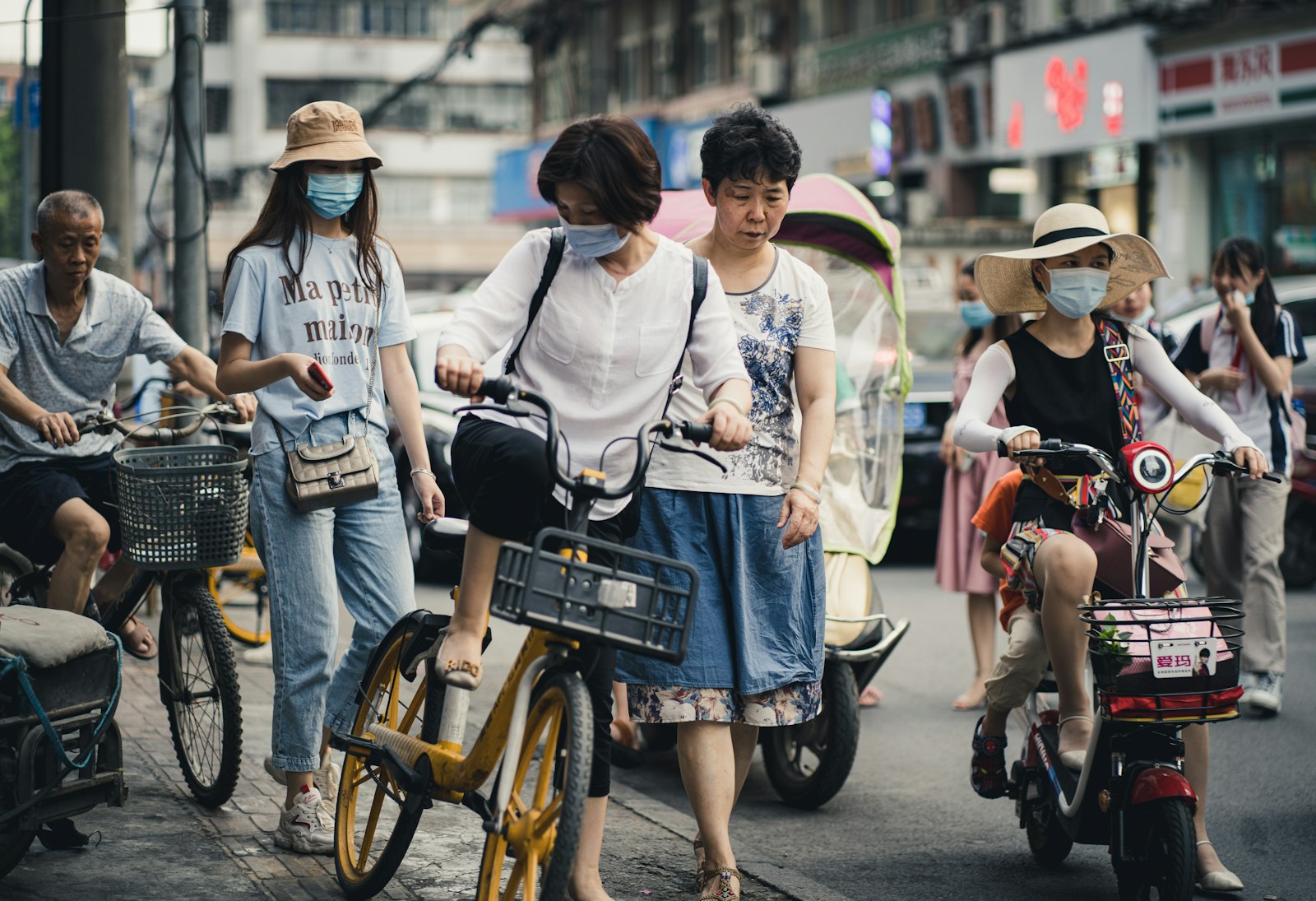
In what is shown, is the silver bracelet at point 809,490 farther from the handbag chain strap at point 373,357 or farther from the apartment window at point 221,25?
the apartment window at point 221,25

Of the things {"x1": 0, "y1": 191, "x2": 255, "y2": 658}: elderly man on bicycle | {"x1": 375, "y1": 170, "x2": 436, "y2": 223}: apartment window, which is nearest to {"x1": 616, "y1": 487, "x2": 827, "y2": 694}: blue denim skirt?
{"x1": 0, "y1": 191, "x2": 255, "y2": 658}: elderly man on bicycle

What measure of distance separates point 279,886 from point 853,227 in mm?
3222

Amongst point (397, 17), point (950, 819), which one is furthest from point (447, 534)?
point (397, 17)

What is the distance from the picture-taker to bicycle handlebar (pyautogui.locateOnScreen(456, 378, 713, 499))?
359 cm

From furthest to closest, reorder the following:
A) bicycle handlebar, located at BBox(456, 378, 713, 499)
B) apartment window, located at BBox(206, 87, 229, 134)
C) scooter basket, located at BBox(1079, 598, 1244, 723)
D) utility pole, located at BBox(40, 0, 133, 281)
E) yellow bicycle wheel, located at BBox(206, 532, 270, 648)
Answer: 1. apartment window, located at BBox(206, 87, 229, 134)
2. yellow bicycle wheel, located at BBox(206, 532, 270, 648)
3. utility pole, located at BBox(40, 0, 133, 281)
4. scooter basket, located at BBox(1079, 598, 1244, 723)
5. bicycle handlebar, located at BBox(456, 378, 713, 499)

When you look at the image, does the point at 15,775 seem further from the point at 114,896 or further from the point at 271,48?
the point at 271,48

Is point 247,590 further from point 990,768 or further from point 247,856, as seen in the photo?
point 990,768

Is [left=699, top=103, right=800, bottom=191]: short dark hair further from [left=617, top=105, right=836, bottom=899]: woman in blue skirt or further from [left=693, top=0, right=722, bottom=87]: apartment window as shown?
[left=693, top=0, right=722, bottom=87]: apartment window

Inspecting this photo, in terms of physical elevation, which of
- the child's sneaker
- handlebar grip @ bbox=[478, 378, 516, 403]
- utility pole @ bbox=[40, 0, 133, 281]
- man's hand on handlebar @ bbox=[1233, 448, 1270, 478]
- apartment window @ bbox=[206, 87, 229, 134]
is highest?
apartment window @ bbox=[206, 87, 229, 134]

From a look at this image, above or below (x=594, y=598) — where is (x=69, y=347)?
above

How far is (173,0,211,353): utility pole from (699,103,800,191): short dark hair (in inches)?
188

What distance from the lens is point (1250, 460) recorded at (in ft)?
15.0

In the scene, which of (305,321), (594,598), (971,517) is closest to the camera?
(594,598)

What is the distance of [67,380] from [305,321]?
4.09 feet
